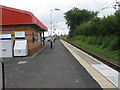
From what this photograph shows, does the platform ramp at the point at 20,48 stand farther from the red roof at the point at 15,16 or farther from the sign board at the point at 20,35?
the red roof at the point at 15,16

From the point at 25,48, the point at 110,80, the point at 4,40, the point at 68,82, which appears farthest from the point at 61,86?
the point at 4,40

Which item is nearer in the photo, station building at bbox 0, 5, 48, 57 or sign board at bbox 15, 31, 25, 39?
station building at bbox 0, 5, 48, 57

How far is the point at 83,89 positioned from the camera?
6195mm

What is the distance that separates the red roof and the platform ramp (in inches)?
72.7

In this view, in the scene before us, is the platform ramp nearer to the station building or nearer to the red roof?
the station building

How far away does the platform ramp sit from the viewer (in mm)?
15859

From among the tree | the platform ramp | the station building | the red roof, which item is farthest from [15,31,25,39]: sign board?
the tree

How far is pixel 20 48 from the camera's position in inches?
625

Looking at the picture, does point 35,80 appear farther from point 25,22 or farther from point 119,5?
point 119,5

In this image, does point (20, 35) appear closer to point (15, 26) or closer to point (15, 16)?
point (15, 26)

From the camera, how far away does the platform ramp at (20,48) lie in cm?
1586

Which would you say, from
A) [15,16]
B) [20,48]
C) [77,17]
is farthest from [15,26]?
[77,17]

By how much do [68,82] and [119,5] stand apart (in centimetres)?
1447

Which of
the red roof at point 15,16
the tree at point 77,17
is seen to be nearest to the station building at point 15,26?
the red roof at point 15,16
